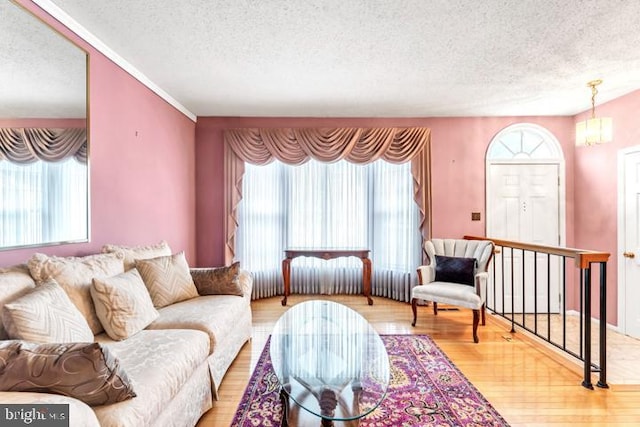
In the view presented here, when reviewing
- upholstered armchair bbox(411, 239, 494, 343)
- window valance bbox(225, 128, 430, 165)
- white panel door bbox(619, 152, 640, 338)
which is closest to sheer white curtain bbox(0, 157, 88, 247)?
window valance bbox(225, 128, 430, 165)

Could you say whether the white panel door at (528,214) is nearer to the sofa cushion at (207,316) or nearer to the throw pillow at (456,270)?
the throw pillow at (456,270)

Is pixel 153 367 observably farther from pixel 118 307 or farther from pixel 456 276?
pixel 456 276

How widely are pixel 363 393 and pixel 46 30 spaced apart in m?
2.80

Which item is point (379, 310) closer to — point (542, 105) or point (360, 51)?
point (360, 51)

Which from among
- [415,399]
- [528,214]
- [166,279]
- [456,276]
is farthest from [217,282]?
[528,214]

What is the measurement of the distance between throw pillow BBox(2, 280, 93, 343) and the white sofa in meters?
0.05

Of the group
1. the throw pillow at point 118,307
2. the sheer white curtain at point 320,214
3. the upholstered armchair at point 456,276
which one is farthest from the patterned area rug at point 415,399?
the sheer white curtain at point 320,214

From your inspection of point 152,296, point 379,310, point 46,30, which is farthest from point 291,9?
point 379,310

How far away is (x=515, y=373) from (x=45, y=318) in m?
3.00

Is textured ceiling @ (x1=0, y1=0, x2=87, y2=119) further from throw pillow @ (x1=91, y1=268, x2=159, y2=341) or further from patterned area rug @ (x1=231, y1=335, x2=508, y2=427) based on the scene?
patterned area rug @ (x1=231, y1=335, x2=508, y2=427)

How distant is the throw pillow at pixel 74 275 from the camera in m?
1.65

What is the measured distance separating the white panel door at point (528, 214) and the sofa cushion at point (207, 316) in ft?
11.4

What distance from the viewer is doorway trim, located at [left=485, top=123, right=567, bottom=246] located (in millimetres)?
4039

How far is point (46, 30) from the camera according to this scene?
6.15 feet
